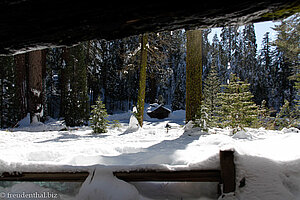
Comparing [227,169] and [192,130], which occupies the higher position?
[227,169]

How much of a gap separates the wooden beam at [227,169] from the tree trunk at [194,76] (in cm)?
494

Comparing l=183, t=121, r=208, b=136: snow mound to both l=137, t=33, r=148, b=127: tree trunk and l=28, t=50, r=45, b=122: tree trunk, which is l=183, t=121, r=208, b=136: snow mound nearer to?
l=137, t=33, r=148, b=127: tree trunk

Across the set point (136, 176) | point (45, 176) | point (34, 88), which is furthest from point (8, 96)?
point (136, 176)

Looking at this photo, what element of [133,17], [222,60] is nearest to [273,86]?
[222,60]

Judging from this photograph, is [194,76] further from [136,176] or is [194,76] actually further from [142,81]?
[136,176]

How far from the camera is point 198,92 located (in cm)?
682

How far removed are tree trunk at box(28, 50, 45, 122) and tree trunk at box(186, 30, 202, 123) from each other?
921 centimetres

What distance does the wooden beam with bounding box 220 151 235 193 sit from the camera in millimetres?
1923

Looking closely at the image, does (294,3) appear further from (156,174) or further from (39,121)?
(39,121)

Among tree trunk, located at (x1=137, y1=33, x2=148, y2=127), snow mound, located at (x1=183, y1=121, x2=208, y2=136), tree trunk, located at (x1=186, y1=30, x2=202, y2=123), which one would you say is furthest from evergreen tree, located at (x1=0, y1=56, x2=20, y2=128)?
tree trunk, located at (x1=186, y1=30, x2=202, y2=123)

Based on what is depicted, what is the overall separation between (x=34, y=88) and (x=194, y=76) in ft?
31.6

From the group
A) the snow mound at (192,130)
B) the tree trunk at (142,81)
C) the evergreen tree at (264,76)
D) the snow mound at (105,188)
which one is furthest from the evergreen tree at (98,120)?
the evergreen tree at (264,76)

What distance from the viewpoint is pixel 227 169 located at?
1932mm

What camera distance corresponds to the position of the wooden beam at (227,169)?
1923 millimetres
